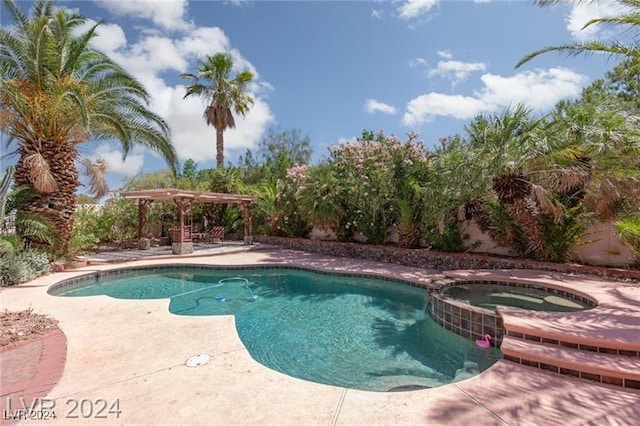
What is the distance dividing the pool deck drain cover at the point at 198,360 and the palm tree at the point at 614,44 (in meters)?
8.84

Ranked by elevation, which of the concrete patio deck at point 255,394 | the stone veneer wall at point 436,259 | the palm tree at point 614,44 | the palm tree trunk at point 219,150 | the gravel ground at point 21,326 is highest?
the palm tree trunk at point 219,150

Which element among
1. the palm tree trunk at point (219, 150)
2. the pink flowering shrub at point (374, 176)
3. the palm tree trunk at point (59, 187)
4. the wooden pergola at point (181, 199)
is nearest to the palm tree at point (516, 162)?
the pink flowering shrub at point (374, 176)

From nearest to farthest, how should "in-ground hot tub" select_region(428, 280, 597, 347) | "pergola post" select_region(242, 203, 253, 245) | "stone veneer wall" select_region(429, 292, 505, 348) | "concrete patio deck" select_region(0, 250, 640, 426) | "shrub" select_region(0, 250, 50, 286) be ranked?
"concrete patio deck" select_region(0, 250, 640, 426), "stone veneer wall" select_region(429, 292, 505, 348), "in-ground hot tub" select_region(428, 280, 597, 347), "shrub" select_region(0, 250, 50, 286), "pergola post" select_region(242, 203, 253, 245)

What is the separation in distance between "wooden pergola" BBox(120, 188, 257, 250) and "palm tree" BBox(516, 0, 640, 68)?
14.1 meters

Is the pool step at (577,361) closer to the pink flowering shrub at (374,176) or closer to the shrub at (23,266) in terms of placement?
the pink flowering shrub at (374,176)

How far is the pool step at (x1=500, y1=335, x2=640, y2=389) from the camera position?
13.0ft

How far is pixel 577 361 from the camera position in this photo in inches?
166

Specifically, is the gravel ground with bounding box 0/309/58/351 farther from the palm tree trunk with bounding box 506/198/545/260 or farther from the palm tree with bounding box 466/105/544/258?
the palm tree trunk with bounding box 506/198/545/260

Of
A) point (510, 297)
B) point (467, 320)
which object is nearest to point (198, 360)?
point (467, 320)

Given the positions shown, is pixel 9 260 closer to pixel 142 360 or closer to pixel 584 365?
pixel 142 360

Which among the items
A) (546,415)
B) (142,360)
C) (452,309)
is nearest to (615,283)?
(452,309)

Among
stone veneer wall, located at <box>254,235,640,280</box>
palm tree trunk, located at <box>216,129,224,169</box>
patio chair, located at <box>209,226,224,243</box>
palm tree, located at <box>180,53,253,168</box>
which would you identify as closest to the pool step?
stone veneer wall, located at <box>254,235,640,280</box>

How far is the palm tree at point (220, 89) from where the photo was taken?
73.5ft

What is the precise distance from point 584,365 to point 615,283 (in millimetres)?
5592
